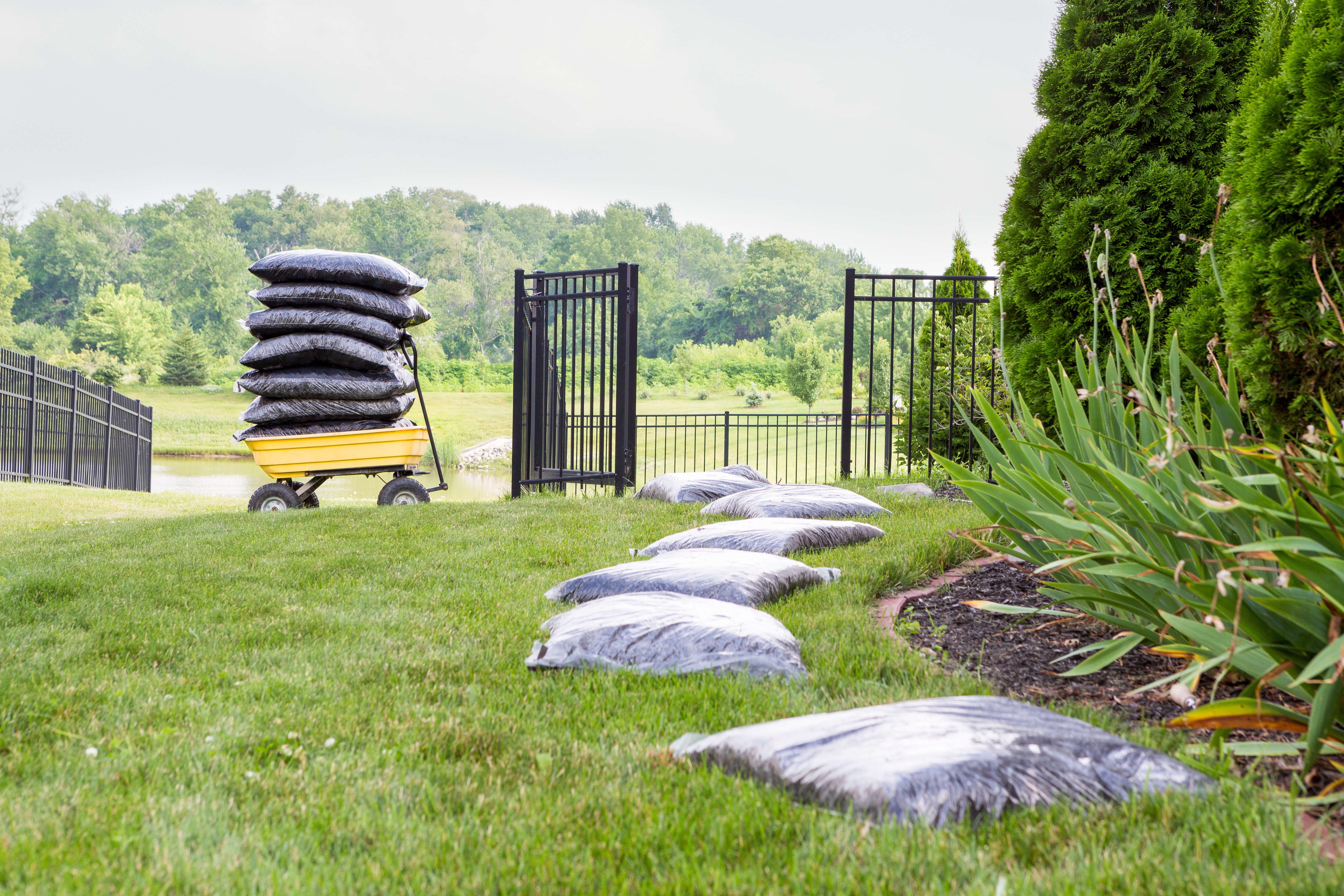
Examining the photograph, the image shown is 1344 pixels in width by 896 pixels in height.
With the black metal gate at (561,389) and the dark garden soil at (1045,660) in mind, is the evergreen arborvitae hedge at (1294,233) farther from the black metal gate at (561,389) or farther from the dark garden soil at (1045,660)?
the black metal gate at (561,389)

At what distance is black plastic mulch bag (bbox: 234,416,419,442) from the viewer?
657 centimetres

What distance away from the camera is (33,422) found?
36.8 feet

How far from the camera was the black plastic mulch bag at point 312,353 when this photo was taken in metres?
6.47

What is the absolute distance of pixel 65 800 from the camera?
148 cm

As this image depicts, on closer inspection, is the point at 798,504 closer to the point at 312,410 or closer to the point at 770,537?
the point at 770,537

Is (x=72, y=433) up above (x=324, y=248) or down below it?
below

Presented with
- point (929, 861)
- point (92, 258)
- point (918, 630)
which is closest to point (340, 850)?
point (929, 861)

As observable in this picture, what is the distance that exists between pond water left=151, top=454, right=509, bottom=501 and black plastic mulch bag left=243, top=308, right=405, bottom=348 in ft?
14.6

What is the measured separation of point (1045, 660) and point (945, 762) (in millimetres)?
1020

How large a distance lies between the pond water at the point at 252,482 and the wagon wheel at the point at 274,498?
388cm

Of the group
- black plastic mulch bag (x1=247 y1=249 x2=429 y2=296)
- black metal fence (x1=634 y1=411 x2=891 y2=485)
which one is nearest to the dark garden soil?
black plastic mulch bag (x1=247 y1=249 x2=429 y2=296)

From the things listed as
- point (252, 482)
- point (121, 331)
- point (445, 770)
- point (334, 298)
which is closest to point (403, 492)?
point (334, 298)

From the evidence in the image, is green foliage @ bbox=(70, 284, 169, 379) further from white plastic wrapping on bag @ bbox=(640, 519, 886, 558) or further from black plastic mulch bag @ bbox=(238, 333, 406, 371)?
white plastic wrapping on bag @ bbox=(640, 519, 886, 558)

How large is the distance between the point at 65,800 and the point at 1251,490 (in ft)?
7.82
